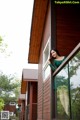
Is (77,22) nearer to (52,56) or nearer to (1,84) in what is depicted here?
(52,56)

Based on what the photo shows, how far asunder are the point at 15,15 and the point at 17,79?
28551mm

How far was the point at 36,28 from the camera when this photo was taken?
37.6 ft

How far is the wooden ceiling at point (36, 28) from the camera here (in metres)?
9.80

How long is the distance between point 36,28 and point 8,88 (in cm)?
4641

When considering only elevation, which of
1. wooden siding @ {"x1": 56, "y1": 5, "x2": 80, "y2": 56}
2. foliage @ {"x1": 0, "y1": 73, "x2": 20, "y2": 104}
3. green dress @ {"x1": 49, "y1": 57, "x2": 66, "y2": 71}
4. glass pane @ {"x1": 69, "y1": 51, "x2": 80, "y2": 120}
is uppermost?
foliage @ {"x1": 0, "y1": 73, "x2": 20, "y2": 104}

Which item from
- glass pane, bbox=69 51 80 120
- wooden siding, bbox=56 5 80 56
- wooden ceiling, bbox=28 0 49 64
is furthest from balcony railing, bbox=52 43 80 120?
wooden ceiling, bbox=28 0 49 64

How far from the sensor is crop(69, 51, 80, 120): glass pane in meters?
4.70

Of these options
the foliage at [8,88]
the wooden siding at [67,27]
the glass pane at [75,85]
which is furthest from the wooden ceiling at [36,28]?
the foliage at [8,88]

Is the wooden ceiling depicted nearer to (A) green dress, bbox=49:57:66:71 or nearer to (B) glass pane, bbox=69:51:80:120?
(A) green dress, bbox=49:57:66:71

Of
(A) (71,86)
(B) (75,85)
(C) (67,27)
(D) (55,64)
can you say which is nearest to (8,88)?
(C) (67,27)

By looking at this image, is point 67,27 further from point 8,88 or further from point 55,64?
point 8,88

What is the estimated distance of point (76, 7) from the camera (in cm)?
886

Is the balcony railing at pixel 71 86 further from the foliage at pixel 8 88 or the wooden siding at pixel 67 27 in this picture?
the foliage at pixel 8 88

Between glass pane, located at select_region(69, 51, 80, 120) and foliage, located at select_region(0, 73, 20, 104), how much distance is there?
165 feet
